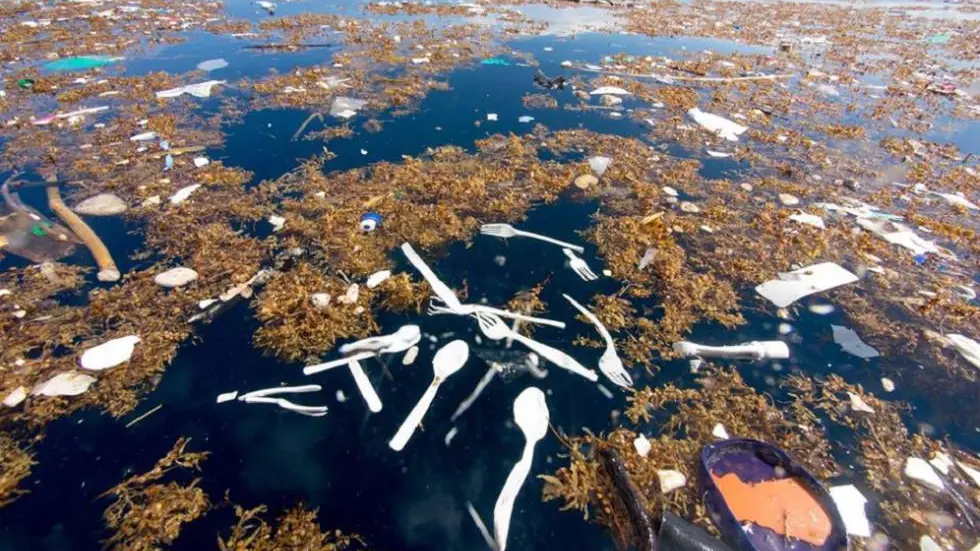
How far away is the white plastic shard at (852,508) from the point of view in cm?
255

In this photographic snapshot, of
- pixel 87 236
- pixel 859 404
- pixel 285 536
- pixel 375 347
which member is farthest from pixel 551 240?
pixel 87 236

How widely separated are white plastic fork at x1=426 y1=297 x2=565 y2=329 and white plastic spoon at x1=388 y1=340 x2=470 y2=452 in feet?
1.19

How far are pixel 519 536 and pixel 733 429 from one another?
5.80ft

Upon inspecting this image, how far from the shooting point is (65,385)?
3090 mm

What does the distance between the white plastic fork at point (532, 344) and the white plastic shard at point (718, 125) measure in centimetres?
598

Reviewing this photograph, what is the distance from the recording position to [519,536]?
2496 millimetres

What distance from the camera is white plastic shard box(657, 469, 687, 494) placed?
8.90 ft

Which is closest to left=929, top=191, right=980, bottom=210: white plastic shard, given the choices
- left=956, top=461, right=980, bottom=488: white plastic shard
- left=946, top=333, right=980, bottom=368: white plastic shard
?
left=946, top=333, right=980, bottom=368: white plastic shard

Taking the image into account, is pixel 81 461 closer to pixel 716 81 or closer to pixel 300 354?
pixel 300 354

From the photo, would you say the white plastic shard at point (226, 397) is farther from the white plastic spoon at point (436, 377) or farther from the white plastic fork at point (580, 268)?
the white plastic fork at point (580, 268)

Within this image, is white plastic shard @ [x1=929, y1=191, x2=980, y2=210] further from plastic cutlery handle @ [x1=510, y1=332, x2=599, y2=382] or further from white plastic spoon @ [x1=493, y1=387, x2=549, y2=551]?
white plastic spoon @ [x1=493, y1=387, x2=549, y2=551]

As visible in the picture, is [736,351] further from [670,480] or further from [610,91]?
[610,91]

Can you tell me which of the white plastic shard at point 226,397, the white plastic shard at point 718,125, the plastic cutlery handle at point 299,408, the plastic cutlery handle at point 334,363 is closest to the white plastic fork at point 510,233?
the plastic cutlery handle at point 334,363

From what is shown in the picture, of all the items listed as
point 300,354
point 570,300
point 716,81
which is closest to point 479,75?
point 716,81
